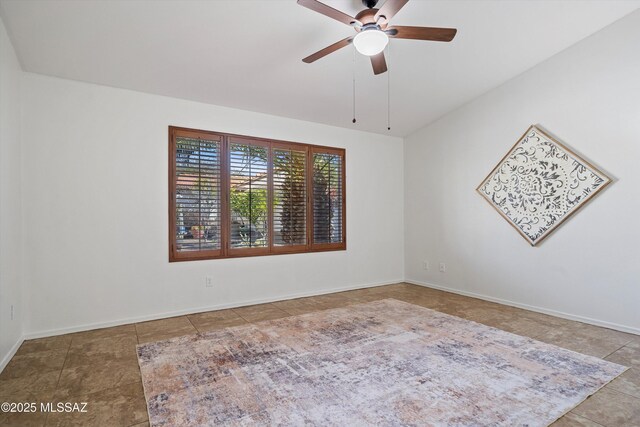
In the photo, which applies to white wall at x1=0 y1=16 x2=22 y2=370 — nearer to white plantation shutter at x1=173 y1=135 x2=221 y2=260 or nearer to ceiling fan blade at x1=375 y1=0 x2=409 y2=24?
white plantation shutter at x1=173 y1=135 x2=221 y2=260

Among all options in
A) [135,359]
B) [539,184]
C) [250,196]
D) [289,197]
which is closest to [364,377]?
[135,359]

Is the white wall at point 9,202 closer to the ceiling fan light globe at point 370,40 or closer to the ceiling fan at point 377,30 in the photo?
the ceiling fan at point 377,30

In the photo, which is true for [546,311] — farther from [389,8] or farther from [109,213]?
[109,213]

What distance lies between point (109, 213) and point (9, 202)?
0.85 metres

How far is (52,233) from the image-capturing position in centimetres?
328

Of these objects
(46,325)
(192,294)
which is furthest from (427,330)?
(46,325)

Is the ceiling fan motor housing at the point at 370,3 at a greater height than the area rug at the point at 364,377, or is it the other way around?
the ceiling fan motor housing at the point at 370,3

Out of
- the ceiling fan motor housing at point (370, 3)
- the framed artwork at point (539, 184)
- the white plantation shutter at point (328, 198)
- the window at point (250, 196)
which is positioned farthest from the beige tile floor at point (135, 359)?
the ceiling fan motor housing at point (370, 3)

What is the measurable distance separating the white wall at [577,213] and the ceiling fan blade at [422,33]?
88.0 inches

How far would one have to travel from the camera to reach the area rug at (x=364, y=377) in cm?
190

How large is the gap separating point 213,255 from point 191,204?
2.25 feet

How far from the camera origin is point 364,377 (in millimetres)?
2334

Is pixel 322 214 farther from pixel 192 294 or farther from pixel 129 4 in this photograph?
pixel 129 4

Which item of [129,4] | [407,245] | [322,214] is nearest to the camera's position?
[129,4]
